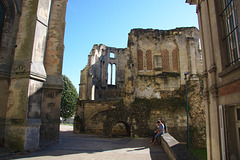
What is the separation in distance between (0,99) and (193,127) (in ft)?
45.9

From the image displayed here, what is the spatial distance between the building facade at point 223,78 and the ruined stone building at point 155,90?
9388 millimetres

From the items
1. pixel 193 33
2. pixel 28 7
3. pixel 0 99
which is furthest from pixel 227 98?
pixel 193 33

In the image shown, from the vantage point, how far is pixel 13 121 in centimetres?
660

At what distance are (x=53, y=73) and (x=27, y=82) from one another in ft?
10.1

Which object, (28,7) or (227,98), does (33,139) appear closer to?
(28,7)

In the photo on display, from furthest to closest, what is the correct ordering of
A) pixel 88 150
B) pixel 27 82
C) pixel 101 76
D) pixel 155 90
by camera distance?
pixel 101 76 < pixel 155 90 < pixel 88 150 < pixel 27 82

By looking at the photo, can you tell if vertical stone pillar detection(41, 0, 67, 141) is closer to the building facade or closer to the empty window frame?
the building facade

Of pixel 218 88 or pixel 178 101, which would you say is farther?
pixel 178 101

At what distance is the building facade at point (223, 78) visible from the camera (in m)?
4.64

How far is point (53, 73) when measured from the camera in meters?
9.82

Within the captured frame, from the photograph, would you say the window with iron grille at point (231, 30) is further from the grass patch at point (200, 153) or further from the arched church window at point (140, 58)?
the arched church window at point (140, 58)

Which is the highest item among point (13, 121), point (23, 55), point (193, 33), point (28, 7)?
point (193, 33)

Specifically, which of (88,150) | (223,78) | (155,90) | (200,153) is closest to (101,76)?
(155,90)

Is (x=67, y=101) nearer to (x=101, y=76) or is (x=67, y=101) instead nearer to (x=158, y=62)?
(x=101, y=76)
